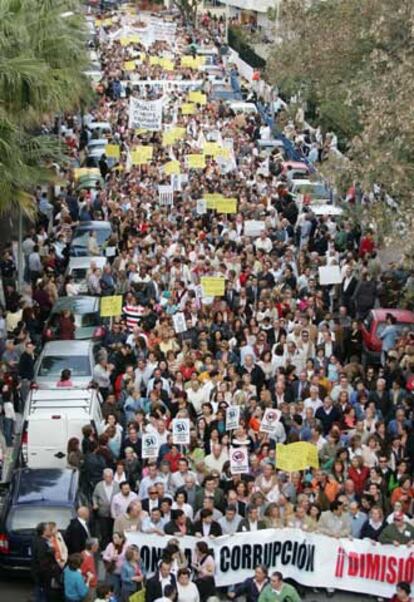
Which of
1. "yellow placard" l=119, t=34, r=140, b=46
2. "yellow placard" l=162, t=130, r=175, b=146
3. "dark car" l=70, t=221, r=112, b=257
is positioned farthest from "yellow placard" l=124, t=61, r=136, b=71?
"dark car" l=70, t=221, r=112, b=257

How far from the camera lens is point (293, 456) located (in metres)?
16.3

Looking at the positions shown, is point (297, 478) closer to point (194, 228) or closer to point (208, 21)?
point (194, 228)

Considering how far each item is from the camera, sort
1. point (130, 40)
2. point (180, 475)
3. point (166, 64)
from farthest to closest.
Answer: point (130, 40), point (166, 64), point (180, 475)

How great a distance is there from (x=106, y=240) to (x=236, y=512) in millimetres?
14343

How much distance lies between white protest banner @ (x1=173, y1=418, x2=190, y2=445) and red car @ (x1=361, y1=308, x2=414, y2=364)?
6.33m

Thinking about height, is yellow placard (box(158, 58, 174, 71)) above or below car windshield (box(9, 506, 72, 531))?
below

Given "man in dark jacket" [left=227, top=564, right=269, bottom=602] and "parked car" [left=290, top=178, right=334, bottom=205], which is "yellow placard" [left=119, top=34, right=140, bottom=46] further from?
Answer: "man in dark jacket" [left=227, top=564, right=269, bottom=602]

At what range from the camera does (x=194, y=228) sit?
93.7 feet

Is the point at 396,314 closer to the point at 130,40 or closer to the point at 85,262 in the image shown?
the point at 85,262

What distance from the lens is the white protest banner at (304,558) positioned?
587 inches

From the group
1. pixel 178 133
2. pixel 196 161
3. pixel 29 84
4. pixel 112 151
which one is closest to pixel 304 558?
pixel 29 84

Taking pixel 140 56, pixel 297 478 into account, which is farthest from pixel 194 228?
pixel 140 56

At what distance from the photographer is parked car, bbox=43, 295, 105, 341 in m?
23.0

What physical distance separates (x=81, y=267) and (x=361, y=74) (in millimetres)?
7109
